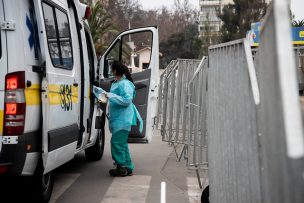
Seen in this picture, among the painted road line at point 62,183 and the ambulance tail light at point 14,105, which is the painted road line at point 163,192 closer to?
the painted road line at point 62,183

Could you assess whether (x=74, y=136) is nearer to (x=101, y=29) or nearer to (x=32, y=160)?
(x=32, y=160)

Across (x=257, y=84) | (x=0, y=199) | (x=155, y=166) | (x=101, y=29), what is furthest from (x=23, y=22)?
(x=101, y=29)

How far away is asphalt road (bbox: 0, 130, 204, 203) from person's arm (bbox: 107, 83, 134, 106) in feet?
3.55

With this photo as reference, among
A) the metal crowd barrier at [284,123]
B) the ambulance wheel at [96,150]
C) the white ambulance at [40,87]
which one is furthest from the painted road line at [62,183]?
the metal crowd barrier at [284,123]

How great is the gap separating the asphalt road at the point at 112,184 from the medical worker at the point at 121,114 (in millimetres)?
254

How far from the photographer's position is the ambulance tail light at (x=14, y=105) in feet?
14.5

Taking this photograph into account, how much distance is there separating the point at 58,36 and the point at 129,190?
83.1 inches

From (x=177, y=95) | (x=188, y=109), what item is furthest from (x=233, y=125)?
(x=177, y=95)

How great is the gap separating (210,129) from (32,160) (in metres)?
1.71

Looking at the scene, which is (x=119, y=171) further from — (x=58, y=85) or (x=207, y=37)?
(x=207, y=37)

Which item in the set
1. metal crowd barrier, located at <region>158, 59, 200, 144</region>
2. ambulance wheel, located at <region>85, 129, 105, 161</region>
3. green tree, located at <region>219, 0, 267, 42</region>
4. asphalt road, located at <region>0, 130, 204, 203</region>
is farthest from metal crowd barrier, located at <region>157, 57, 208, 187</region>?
green tree, located at <region>219, 0, 267, 42</region>

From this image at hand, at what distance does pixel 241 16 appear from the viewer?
52.4 metres

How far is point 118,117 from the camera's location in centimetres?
693

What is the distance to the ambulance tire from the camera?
4.90 meters
